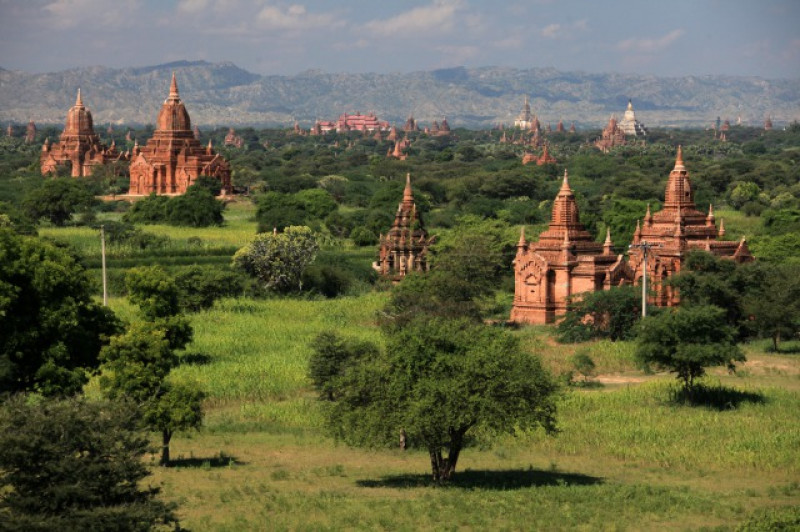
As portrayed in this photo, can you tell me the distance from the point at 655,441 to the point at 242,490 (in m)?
11.9

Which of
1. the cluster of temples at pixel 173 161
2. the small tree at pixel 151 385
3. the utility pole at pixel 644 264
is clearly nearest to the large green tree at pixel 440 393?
the small tree at pixel 151 385

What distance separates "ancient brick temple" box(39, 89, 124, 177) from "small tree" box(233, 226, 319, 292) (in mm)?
76622

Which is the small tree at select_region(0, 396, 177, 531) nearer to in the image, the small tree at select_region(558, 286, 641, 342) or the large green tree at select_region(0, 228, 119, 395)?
the large green tree at select_region(0, 228, 119, 395)

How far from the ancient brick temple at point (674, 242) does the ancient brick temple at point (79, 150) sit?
89293 mm

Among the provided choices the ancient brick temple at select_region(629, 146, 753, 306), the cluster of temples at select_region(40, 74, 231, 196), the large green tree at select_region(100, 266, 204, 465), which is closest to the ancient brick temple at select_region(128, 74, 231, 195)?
the cluster of temples at select_region(40, 74, 231, 196)

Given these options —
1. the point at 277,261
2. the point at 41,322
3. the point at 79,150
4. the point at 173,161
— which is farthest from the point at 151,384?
the point at 79,150

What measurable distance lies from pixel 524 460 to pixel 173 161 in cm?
8996

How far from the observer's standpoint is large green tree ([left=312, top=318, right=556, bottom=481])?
31656mm

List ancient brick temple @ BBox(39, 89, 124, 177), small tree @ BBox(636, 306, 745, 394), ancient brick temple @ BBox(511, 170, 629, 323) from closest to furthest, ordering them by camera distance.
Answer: small tree @ BBox(636, 306, 745, 394) → ancient brick temple @ BBox(511, 170, 629, 323) → ancient brick temple @ BBox(39, 89, 124, 177)

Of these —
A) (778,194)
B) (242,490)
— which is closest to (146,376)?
(242,490)

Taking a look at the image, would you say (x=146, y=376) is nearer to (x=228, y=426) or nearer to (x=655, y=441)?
(x=228, y=426)

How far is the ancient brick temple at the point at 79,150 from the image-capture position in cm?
14512

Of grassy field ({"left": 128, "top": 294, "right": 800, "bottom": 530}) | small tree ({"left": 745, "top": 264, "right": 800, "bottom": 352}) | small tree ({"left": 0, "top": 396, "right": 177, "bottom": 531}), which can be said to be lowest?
grassy field ({"left": 128, "top": 294, "right": 800, "bottom": 530})

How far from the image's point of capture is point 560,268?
60125 mm
